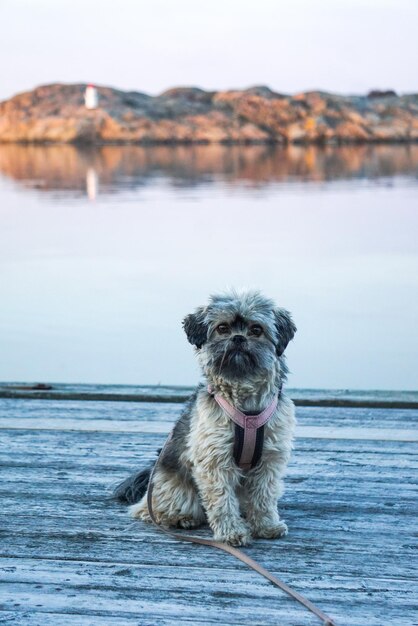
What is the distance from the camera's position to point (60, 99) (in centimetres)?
6488

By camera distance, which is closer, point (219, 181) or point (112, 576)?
point (112, 576)

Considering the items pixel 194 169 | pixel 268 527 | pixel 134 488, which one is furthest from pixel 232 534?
pixel 194 169

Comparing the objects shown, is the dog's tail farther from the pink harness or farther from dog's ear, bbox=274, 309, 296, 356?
dog's ear, bbox=274, 309, 296, 356

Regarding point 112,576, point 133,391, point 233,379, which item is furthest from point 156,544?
point 133,391

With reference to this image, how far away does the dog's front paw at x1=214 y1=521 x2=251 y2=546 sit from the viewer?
4328mm

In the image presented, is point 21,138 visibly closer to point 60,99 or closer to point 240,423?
point 60,99

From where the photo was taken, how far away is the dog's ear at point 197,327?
4.21 metres

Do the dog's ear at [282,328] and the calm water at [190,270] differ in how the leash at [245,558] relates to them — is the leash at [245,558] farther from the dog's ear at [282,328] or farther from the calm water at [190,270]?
the calm water at [190,270]

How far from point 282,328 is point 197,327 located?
1.12 ft

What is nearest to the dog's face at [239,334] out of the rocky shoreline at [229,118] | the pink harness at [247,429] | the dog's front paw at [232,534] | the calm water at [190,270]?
the pink harness at [247,429]

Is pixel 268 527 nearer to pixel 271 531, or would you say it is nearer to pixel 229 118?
pixel 271 531

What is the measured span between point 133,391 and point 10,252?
40.9ft

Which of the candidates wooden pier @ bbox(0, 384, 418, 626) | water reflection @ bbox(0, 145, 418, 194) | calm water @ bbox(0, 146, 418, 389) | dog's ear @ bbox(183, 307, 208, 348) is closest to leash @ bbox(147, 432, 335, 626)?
wooden pier @ bbox(0, 384, 418, 626)

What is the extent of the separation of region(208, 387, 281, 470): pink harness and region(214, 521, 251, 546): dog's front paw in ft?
0.90
